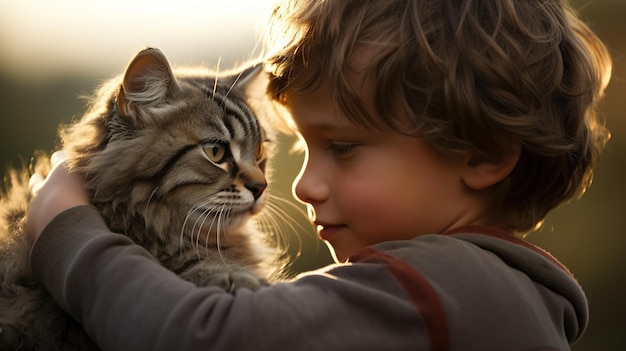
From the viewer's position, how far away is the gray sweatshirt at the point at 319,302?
59.8 inches

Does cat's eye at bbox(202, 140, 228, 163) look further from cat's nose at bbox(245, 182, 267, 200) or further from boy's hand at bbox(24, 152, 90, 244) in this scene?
boy's hand at bbox(24, 152, 90, 244)

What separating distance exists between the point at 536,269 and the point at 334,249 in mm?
562

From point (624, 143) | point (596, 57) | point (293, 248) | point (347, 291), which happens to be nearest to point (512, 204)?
point (596, 57)

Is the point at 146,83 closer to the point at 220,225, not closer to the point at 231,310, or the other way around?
the point at 220,225

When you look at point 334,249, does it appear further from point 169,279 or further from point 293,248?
point 293,248

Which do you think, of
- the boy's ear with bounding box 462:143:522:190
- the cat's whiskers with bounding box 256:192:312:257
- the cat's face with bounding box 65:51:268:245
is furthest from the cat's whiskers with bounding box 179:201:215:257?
the boy's ear with bounding box 462:143:522:190

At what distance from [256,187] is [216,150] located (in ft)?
0.53

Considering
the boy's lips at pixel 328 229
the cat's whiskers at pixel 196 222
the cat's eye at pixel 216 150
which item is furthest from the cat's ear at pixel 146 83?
the boy's lips at pixel 328 229

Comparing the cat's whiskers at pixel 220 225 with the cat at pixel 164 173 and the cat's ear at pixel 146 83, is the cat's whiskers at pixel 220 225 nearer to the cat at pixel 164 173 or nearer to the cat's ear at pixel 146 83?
the cat at pixel 164 173

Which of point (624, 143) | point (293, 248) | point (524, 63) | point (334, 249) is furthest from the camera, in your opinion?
point (624, 143)

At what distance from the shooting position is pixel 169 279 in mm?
1608

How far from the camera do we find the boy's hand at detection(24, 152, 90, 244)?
1.84 metres

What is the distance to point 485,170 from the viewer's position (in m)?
1.98

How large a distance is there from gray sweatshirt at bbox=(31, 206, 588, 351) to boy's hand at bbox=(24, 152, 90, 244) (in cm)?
9
